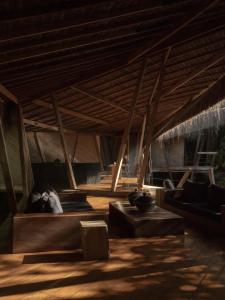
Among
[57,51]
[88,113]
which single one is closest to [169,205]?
[57,51]

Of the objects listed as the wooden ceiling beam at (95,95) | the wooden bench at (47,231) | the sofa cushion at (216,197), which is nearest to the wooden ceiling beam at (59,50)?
the wooden bench at (47,231)

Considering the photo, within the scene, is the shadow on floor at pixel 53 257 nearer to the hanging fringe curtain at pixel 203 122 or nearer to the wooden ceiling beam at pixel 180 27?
the wooden ceiling beam at pixel 180 27

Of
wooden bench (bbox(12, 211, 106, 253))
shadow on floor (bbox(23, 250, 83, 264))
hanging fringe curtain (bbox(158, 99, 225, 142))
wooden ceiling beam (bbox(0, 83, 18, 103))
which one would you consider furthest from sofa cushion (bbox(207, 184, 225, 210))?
hanging fringe curtain (bbox(158, 99, 225, 142))

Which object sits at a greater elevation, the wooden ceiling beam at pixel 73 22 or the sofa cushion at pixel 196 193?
the wooden ceiling beam at pixel 73 22

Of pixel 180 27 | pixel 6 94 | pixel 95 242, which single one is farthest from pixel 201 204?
pixel 6 94

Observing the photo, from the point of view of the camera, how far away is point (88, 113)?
11.8 meters

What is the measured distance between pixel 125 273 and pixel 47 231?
1.24m

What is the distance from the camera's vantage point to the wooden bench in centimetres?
408

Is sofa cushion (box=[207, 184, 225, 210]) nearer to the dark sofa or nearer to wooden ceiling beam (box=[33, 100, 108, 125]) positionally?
the dark sofa

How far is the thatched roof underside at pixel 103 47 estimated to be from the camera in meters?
3.14

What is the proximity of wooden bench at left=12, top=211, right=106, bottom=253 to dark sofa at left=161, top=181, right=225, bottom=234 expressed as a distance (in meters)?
1.87

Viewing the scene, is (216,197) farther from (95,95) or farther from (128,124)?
(95,95)

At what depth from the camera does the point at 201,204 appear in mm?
5996

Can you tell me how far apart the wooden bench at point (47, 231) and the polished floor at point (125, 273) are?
125 millimetres
